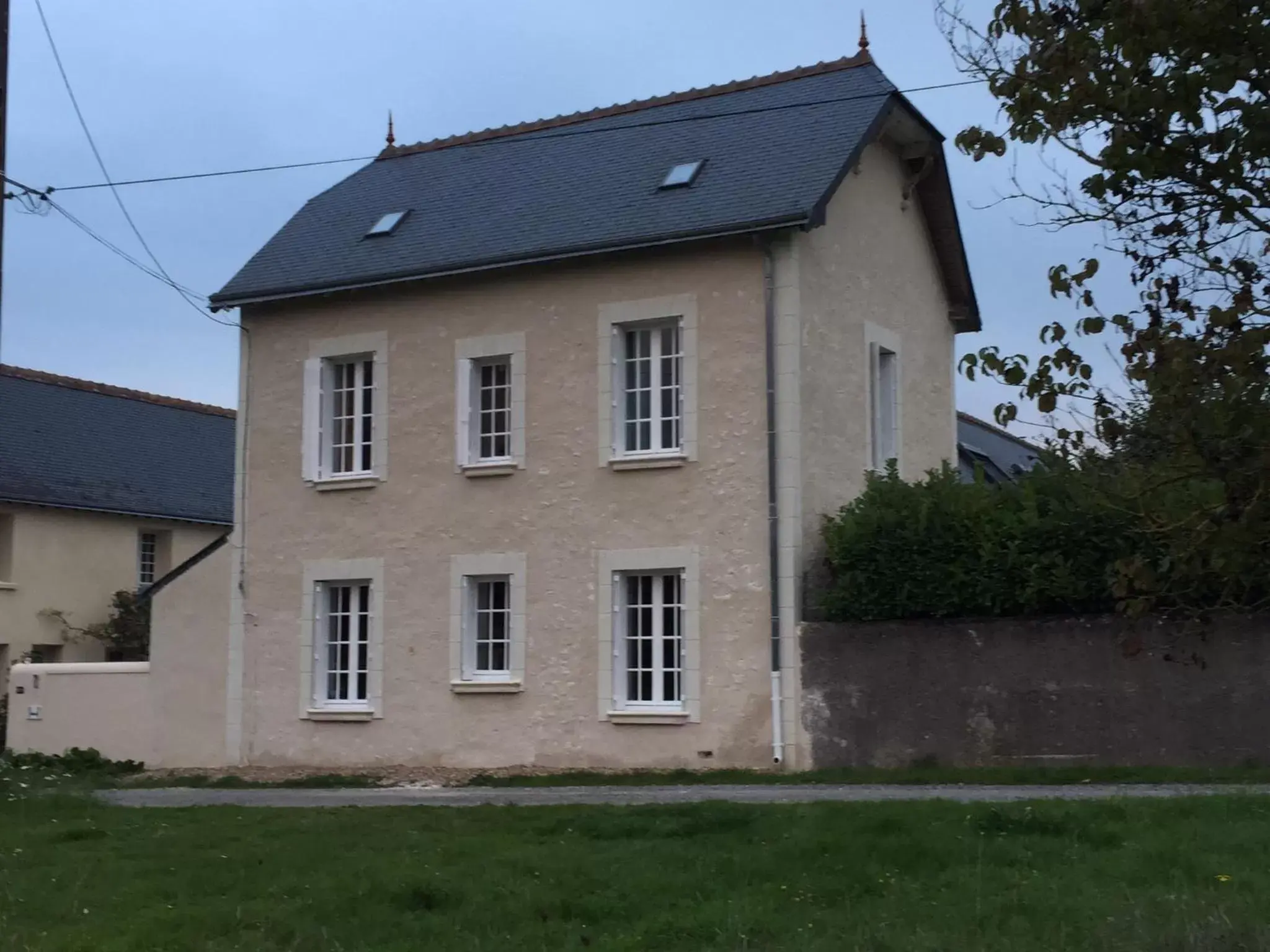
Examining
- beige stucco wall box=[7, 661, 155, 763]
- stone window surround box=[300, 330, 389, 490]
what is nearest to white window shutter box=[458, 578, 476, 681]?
stone window surround box=[300, 330, 389, 490]

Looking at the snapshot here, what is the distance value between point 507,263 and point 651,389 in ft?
8.00

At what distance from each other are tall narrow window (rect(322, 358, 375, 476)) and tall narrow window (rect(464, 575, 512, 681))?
96.5 inches

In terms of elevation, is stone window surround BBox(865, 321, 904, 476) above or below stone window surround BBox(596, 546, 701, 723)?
above

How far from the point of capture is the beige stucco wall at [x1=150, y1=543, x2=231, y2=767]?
74.8 feet

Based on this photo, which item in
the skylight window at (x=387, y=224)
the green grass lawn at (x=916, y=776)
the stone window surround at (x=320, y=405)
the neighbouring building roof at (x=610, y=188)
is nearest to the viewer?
the green grass lawn at (x=916, y=776)

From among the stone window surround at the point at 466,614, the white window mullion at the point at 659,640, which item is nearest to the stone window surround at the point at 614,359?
the white window mullion at the point at 659,640

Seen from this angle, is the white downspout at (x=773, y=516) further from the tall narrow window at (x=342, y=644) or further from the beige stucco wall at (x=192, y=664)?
the beige stucco wall at (x=192, y=664)

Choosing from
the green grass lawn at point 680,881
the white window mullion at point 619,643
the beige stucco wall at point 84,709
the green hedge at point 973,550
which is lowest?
the green grass lawn at point 680,881

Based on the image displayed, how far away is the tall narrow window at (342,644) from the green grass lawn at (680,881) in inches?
362

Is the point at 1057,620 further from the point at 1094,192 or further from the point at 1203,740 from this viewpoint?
the point at 1094,192

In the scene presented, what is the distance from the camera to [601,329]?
66.2 ft

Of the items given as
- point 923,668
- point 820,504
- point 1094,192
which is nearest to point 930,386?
point 820,504

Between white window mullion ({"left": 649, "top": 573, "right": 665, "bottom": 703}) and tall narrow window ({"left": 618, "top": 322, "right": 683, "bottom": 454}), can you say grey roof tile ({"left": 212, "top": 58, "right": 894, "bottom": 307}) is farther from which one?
white window mullion ({"left": 649, "top": 573, "right": 665, "bottom": 703})

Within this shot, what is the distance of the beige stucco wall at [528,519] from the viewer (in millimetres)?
19109
